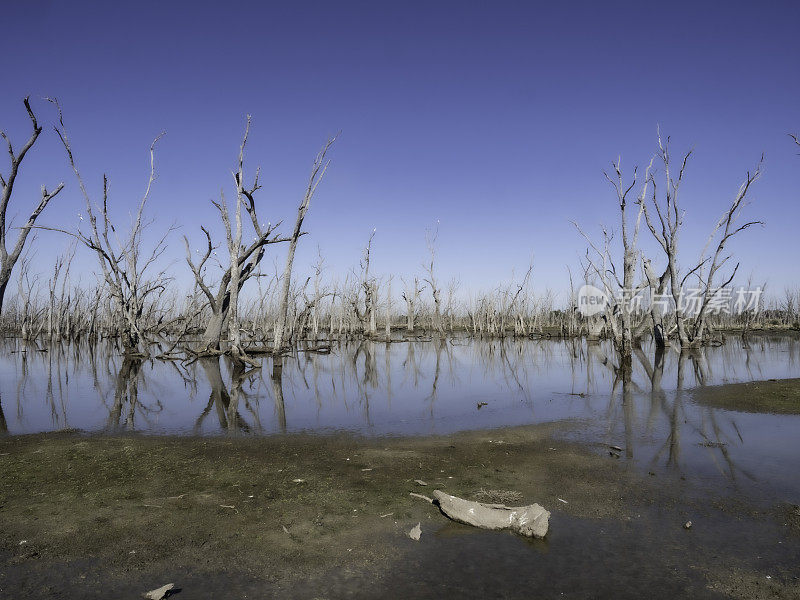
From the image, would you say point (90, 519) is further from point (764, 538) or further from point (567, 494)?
point (764, 538)

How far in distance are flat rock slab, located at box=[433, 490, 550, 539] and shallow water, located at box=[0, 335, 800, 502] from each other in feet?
7.76

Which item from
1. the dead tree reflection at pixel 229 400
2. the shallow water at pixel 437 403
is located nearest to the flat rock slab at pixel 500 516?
the shallow water at pixel 437 403

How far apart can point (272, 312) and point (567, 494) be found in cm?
3816

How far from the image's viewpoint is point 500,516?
3.98 metres

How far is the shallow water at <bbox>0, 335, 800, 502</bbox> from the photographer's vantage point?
21.0 feet

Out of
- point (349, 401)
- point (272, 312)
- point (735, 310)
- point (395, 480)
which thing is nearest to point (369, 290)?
point (272, 312)

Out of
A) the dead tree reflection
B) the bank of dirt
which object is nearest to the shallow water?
the dead tree reflection

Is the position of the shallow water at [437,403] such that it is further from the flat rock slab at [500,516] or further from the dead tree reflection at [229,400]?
the flat rock slab at [500,516]

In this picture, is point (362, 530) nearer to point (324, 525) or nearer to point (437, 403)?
point (324, 525)

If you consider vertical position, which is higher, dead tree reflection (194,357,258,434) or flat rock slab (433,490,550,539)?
dead tree reflection (194,357,258,434)

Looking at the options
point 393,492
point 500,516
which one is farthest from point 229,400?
point 500,516

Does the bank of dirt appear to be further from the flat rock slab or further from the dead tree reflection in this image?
the dead tree reflection

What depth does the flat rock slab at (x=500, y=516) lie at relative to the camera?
3822 millimetres

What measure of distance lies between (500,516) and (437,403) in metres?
5.95
